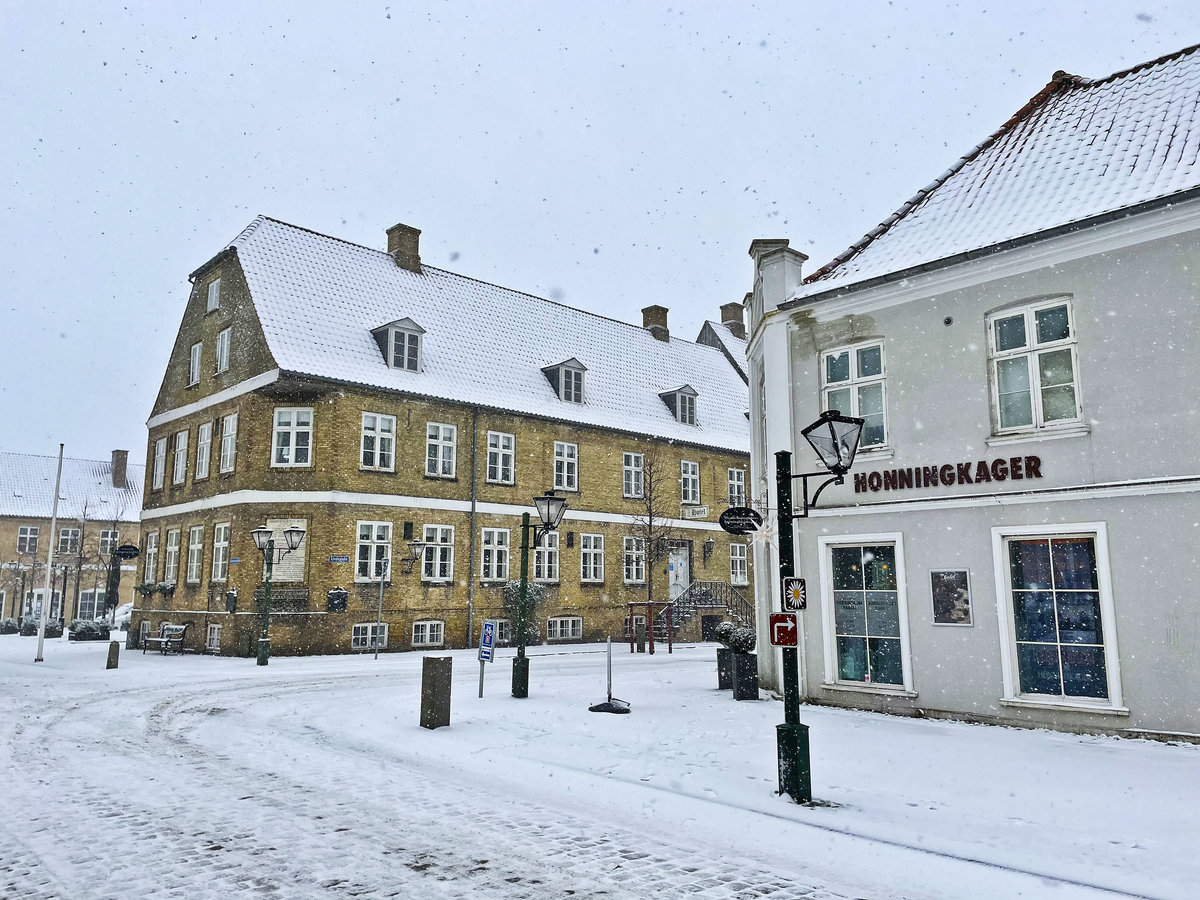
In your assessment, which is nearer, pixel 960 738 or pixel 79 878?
pixel 79 878

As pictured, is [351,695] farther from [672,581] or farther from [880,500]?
[672,581]

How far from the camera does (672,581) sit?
34.6 m

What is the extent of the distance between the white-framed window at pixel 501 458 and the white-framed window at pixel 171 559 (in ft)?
35.0

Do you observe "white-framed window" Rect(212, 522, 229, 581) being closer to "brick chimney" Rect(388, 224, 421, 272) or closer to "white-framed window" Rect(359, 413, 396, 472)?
"white-framed window" Rect(359, 413, 396, 472)

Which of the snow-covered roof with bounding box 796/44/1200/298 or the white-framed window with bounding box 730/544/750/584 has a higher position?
the snow-covered roof with bounding box 796/44/1200/298

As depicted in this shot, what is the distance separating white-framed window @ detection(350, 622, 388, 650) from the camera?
81.3ft

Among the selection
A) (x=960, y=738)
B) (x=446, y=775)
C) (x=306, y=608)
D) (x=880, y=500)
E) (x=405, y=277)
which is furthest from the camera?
(x=405, y=277)

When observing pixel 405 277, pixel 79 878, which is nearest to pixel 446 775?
pixel 79 878

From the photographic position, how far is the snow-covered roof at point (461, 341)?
26328mm

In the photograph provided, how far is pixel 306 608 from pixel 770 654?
47.7 feet

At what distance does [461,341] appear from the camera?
3058 centimetres

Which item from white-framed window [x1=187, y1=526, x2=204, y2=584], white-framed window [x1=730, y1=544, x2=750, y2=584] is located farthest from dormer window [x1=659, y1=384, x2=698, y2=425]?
white-framed window [x1=187, y1=526, x2=204, y2=584]

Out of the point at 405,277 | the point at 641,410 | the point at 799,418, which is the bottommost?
the point at 799,418

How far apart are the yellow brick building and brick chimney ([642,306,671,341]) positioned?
490cm
